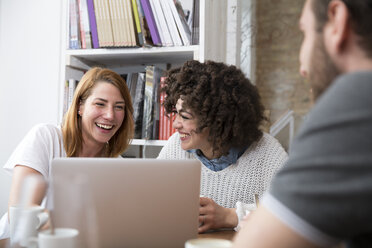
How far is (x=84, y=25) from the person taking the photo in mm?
2107

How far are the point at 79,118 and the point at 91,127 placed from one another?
112 millimetres

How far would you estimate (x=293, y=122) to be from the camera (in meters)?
3.08

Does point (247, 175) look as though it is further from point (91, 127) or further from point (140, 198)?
point (140, 198)

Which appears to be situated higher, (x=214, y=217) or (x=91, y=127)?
(x=91, y=127)

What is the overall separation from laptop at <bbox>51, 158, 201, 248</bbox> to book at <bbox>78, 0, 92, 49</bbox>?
1.39m

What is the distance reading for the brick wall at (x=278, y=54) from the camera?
10.4 feet

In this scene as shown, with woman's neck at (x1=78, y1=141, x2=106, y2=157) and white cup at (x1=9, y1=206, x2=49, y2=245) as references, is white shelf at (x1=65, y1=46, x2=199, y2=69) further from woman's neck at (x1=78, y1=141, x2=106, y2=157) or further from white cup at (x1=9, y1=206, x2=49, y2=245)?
white cup at (x1=9, y1=206, x2=49, y2=245)

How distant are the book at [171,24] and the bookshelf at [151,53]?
0.04 meters

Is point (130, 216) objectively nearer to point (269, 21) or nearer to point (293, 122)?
point (293, 122)

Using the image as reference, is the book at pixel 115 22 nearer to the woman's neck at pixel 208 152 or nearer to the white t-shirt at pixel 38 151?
the white t-shirt at pixel 38 151

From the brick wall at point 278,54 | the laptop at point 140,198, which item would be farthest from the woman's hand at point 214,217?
the brick wall at point 278,54

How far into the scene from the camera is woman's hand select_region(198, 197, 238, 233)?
1251 mm

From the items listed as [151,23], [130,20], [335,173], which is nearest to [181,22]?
[151,23]

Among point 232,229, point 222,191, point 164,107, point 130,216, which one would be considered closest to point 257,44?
point 164,107
